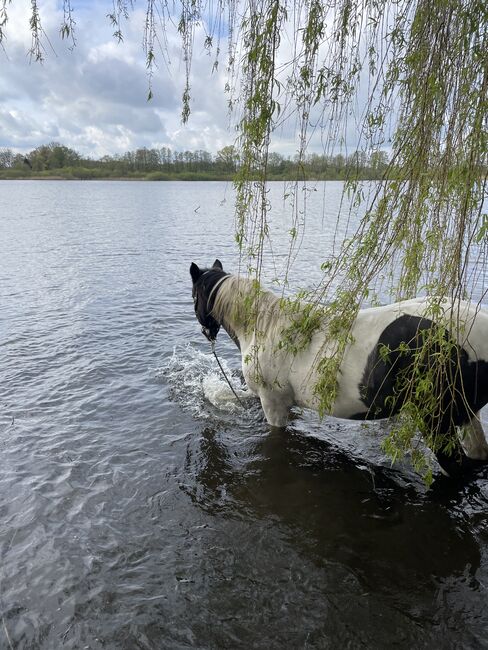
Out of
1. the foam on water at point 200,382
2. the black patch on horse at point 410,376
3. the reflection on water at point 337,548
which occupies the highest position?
the black patch on horse at point 410,376

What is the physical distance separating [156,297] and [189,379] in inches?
256

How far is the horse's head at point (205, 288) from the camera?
220 inches

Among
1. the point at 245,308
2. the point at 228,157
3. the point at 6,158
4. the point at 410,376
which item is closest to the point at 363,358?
the point at 410,376

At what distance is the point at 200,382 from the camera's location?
769 centimetres

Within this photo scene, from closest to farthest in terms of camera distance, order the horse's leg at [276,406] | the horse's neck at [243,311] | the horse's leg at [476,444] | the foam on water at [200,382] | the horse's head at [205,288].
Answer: the horse's leg at [476,444]
the horse's neck at [243,311]
the horse's leg at [276,406]
the horse's head at [205,288]
the foam on water at [200,382]

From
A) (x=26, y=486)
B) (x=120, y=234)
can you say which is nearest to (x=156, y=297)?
(x=26, y=486)

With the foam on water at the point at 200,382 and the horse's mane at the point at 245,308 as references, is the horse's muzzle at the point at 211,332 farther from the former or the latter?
the foam on water at the point at 200,382

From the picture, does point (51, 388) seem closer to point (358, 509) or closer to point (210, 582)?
point (210, 582)

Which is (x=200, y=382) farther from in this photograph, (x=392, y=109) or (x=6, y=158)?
(x=6, y=158)

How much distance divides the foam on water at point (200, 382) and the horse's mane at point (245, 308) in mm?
1720

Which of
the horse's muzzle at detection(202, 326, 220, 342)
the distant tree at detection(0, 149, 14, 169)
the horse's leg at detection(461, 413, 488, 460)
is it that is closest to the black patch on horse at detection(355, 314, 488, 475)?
the horse's leg at detection(461, 413, 488, 460)

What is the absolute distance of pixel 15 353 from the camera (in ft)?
29.5

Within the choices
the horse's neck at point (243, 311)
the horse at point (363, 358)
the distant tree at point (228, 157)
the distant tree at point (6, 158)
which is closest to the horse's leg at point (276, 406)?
the horse at point (363, 358)

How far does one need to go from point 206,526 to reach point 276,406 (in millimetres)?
1607
